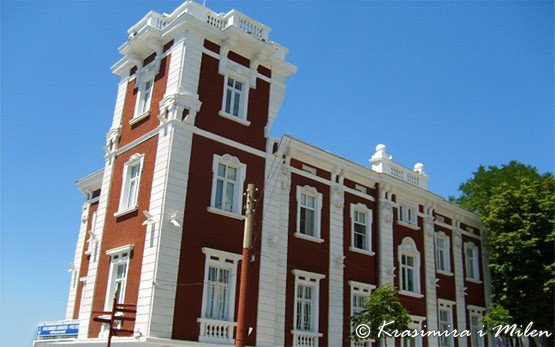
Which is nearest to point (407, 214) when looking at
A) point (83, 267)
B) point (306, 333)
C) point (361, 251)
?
point (361, 251)

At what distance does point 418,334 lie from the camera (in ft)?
88.6

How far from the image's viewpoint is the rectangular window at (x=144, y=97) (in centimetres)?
2303

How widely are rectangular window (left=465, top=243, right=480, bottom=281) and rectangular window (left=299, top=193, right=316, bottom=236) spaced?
12.1 metres

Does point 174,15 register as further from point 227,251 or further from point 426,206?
point 426,206

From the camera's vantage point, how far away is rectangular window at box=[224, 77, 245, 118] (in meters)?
22.5

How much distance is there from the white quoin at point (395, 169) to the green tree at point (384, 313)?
24.2 ft

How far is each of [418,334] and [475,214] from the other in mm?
9534

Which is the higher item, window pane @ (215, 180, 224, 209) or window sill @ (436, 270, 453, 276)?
window pane @ (215, 180, 224, 209)

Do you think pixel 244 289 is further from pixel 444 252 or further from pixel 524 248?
pixel 524 248

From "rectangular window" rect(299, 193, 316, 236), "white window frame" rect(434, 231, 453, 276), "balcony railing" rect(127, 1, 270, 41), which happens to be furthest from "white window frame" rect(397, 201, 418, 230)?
"balcony railing" rect(127, 1, 270, 41)

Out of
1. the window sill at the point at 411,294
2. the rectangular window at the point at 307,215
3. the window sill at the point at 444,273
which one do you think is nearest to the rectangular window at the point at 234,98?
the rectangular window at the point at 307,215

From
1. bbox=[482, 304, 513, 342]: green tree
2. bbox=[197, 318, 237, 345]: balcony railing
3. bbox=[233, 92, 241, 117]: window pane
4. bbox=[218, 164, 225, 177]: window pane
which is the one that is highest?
bbox=[233, 92, 241, 117]: window pane

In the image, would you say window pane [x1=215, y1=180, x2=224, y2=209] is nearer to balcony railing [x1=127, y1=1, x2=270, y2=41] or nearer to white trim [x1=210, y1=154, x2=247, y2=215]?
white trim [x1=210, y1=154, x2=247, y2=215]

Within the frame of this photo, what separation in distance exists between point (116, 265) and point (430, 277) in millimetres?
15507
